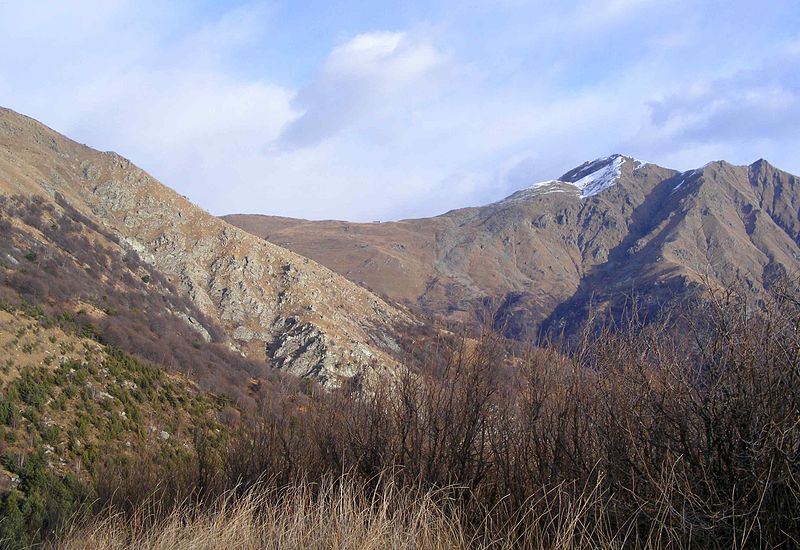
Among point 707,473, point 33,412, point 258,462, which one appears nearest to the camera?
point 707,473

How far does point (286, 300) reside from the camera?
172 ft

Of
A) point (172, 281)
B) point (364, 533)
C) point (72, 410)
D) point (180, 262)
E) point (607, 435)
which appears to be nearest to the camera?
point (364, 533)

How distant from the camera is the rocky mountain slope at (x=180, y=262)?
4106 cm

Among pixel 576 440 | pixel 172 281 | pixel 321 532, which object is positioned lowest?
pixel 321 532

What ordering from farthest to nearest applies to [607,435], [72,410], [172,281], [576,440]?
[172,281], [72,410], [576,440], [607,435]

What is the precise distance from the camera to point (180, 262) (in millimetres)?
52406

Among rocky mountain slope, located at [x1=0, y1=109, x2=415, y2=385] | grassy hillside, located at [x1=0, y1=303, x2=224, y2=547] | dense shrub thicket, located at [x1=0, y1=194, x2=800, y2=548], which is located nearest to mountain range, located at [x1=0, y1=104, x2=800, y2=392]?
rocky mountain slope, located at [x1=0, y1=109, x2=415, y2=385]

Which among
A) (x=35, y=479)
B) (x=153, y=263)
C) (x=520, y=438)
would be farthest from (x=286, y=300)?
(x=520, y=438)

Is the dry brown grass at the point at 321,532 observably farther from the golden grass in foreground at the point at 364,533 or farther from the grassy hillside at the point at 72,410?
the grassy hillside at the point at 72,410

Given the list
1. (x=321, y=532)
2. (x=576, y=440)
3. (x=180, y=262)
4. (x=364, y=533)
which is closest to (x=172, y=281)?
(x=180, y=262)

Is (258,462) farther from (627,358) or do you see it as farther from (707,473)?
(707,473)

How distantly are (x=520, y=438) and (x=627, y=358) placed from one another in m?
1.63

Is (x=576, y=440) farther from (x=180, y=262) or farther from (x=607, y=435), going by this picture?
(x=180, y=262)

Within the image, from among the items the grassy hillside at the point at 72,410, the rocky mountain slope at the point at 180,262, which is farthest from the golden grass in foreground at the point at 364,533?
the rocky mountain slope at the point at 180,262
